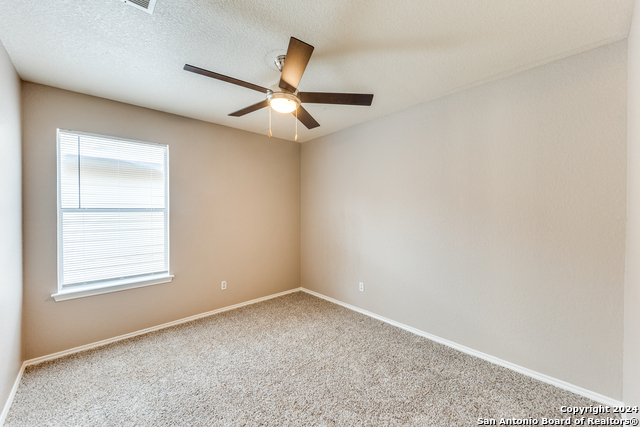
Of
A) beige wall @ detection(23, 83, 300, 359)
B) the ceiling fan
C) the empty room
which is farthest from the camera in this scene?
beige wall @ detection(23, 83, 300, 359)

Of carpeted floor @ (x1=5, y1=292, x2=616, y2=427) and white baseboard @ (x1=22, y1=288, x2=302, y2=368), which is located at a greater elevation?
white baseboard @ (x1=22, y1=288, x2=302, y2=368)

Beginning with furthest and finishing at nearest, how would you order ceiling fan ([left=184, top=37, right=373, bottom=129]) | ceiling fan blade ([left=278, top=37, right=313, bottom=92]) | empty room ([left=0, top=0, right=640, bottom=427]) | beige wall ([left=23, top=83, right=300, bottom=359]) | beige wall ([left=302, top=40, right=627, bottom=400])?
1. beige wall ([left=23, top=83, right=300, bottom=359])
2. beige wall ([left=302, top=40, right=627, bottom=400])
3. empty room ([left=0, top=0, right=640, bottom=427])
4. ceiling fan ([left=184, top=37, right=373, bottom=129])
5. ceiling fan blade ([left=278, top=37, right=313, bottom=92])

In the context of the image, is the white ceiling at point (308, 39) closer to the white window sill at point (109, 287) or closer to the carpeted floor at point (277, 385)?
the white window sill at point (109, 287)

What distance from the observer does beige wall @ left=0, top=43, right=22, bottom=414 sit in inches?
71.7

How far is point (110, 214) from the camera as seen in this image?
2838mm

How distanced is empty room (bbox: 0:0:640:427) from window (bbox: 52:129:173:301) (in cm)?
2

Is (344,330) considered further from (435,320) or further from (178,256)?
(178,256)

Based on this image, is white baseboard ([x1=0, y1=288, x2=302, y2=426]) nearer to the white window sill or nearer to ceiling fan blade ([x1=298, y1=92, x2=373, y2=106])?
the white window sill

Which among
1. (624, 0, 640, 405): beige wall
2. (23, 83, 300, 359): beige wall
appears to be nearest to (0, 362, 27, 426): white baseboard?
(23, 83, 300, 359): beige wall

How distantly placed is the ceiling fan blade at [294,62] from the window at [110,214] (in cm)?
215

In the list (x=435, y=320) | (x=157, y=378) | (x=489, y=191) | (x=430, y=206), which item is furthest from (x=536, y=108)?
(x=157, y=378)

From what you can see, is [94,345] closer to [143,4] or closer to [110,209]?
[110,209]

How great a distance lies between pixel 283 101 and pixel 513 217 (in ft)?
6.98

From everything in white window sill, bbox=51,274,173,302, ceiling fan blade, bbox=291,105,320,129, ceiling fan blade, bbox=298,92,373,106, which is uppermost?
ceiling fan blade, bbox=298,92,373,106
